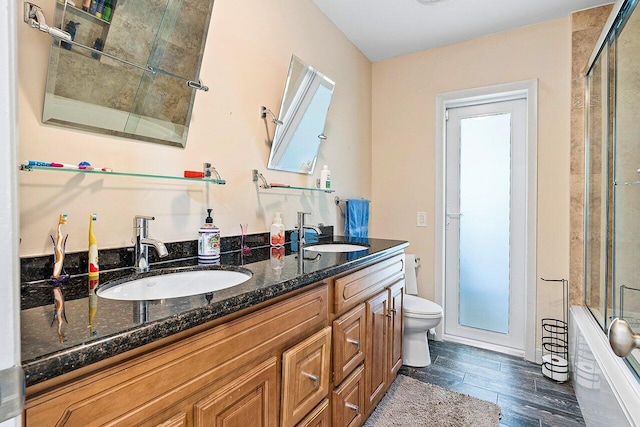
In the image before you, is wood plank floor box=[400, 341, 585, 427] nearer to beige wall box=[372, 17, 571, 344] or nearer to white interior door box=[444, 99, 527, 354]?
white interior door box=[444, 99, 527, 354]

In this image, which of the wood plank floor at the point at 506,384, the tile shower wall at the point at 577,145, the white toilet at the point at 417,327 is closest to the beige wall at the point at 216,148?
the white toilet at the point at 417,327

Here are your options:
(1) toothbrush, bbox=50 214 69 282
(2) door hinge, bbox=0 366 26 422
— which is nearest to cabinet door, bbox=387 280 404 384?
(1) toothbrush, bbox=50 214 69 282

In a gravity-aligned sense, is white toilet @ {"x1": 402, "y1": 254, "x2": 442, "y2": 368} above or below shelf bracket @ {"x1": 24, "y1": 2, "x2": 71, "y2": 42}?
below

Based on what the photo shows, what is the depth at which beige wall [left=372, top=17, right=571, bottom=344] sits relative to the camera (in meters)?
2.30

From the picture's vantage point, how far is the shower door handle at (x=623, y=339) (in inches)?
28.0

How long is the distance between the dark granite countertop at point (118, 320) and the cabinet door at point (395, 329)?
36.1 inches

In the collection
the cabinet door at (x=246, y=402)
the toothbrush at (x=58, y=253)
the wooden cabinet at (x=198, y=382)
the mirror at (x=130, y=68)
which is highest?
the mirror at (x=130, y=68)

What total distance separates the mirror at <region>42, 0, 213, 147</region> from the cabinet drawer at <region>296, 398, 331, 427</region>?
1139mm

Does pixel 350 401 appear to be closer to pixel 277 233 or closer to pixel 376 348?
pixel 376 348

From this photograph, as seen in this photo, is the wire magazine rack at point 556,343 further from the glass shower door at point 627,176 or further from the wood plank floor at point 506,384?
the glass shower door at point 627,176

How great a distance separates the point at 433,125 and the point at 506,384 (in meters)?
1.95

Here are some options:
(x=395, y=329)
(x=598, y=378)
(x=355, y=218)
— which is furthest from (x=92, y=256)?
(x=598, y=378)

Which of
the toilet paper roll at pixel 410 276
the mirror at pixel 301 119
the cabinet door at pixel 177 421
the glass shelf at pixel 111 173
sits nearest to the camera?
the cabinet door at pixel 177 421

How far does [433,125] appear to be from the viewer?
2.72 meters
